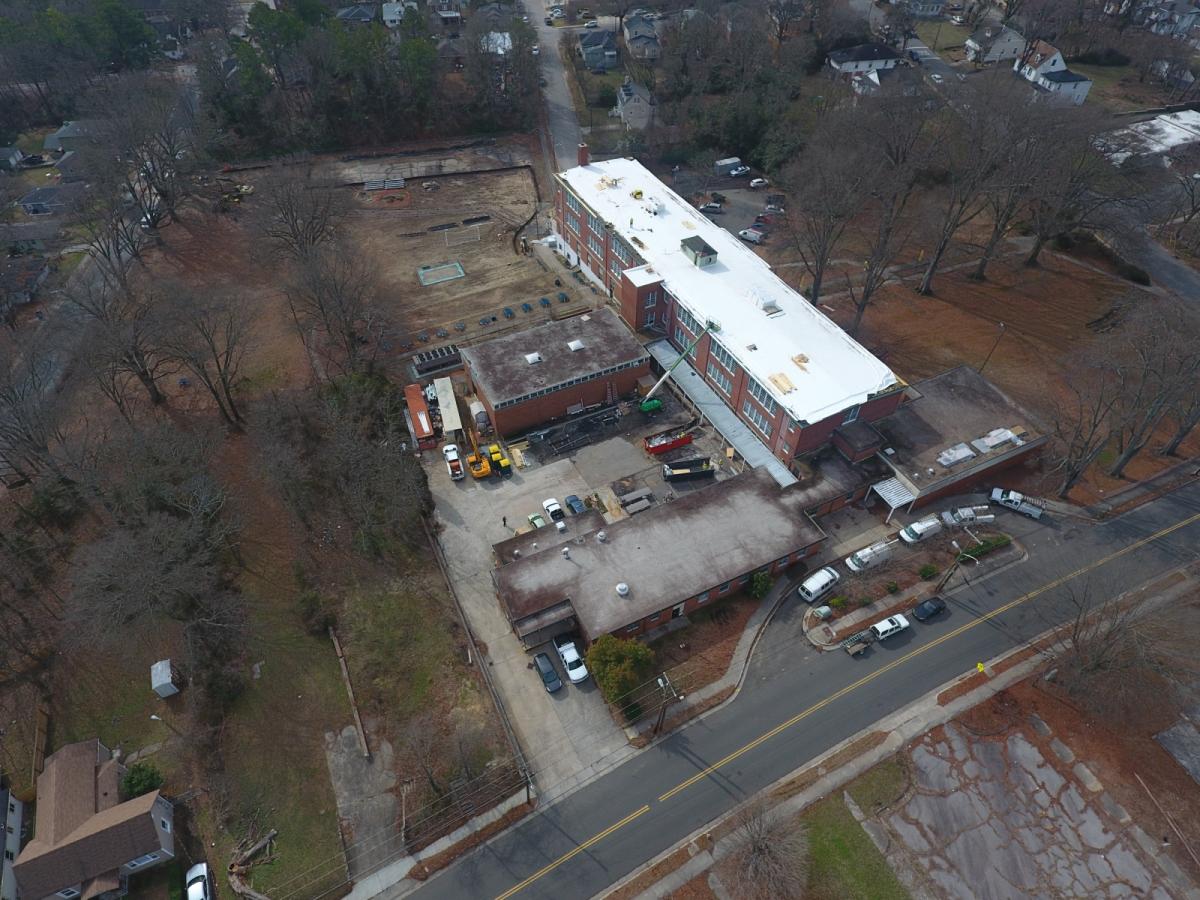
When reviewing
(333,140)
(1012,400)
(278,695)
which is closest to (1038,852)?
(1012,400)

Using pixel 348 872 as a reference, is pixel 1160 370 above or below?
above

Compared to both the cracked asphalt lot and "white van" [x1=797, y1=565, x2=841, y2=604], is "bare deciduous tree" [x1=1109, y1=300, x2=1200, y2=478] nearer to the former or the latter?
"white van" [x1=797, y1=565, x2=841, y2=604]

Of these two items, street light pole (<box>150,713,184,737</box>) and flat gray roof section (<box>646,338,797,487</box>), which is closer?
street light pole (<box>150,713,184,737</box>)

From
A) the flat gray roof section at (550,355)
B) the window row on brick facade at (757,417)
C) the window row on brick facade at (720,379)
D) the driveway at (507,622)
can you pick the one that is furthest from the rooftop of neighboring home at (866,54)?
the driveway at (507,622)

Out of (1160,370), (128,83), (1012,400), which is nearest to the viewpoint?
(1160,370)

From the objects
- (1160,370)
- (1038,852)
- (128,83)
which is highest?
(128,83)

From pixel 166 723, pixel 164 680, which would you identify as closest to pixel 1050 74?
Answer: pixel 164 680

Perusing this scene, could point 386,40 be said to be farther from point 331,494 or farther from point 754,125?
point 331,494

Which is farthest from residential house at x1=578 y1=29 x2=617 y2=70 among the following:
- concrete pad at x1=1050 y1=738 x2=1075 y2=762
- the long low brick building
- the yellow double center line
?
concrete pad at x1=1050 y1=738 x2=1075 y2=762
